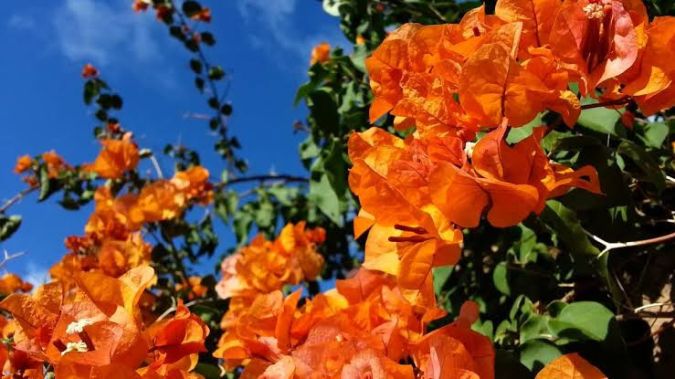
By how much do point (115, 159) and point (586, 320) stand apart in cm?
158

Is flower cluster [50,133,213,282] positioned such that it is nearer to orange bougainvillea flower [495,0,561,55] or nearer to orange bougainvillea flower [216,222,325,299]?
orange bougainvillea flower [216,222,325,299]

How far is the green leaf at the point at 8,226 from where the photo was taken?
75.4 inches

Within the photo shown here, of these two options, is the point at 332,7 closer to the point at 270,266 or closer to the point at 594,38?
the point at 270,266

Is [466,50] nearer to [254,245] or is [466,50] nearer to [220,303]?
[254,245]

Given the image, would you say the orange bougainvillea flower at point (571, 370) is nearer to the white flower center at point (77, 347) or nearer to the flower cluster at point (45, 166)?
the white flower center at point (77, 347)

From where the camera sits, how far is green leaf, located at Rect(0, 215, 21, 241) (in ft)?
6.28

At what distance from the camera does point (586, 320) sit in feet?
2.54

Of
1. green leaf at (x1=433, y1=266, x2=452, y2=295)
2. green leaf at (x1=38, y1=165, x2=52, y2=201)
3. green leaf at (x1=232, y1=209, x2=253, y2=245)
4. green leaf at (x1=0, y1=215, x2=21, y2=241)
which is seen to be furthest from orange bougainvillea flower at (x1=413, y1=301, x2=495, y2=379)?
green leaf at (x1=38, y1=165, x2=52, y2=201)

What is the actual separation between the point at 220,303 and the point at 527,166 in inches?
52.0

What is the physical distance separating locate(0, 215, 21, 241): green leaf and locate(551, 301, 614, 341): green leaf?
5.33 ft

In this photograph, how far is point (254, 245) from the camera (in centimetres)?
160

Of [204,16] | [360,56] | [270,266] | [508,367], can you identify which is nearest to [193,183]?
[270,266]

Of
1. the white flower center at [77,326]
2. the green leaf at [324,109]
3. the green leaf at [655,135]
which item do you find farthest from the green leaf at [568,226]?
the green leaf at [324,109]

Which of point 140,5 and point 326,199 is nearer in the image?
point 326,199
